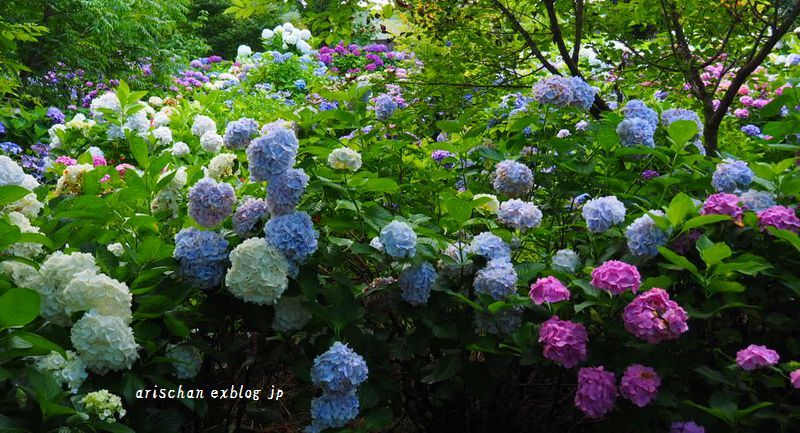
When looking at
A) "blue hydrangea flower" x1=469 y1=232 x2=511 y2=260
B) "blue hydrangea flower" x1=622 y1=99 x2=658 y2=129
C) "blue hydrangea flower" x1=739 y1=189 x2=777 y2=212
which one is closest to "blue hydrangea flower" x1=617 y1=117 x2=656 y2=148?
"blue hydrangea flower" x1=622 y1=99 x2=658 y2=129

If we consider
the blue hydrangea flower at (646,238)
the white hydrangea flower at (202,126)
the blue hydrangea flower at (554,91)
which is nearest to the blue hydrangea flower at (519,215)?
the blue hydrangea flower at (646,238)

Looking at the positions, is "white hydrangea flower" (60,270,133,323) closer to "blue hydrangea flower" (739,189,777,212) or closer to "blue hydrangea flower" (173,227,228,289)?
"blue hydrangea flower" (173,227,228,289)

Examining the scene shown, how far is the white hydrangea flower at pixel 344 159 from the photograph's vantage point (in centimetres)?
177

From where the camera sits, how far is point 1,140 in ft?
19.2

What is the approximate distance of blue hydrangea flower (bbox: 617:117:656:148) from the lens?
2100 millimetres

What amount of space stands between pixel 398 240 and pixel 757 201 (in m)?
0.95

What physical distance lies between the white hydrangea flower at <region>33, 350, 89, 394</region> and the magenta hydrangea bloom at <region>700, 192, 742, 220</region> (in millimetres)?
1480

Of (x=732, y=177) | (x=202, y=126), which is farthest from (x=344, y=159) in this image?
(x=202, y=126)

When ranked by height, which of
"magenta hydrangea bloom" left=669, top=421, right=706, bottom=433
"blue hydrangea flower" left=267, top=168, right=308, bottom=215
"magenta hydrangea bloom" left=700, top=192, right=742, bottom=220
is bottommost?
"magenta hydrangea bloom" left=669, top=421, right=706, bottom=433

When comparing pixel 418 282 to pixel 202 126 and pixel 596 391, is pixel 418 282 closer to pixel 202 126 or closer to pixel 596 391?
pixel 596 391

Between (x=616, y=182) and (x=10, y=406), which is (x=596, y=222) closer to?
(x=616, y=182)

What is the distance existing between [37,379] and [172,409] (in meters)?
0.35

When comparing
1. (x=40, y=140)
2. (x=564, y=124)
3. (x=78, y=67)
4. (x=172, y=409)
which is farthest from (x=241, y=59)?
(x=172, y=409)

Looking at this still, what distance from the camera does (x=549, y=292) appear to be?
167 cm
